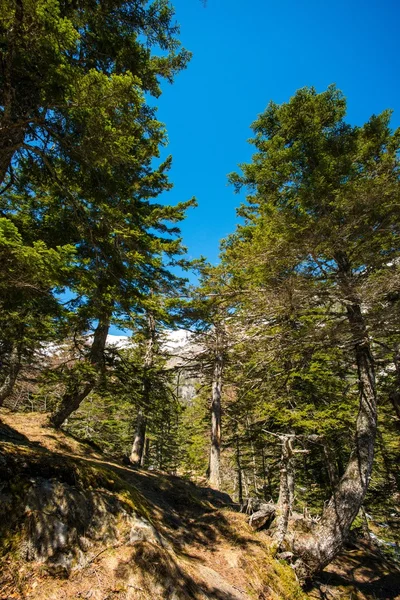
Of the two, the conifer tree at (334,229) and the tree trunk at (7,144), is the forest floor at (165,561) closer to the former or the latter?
the conifer tree at (334,229)

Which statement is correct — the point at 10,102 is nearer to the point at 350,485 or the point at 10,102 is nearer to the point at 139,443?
the point at 350,485

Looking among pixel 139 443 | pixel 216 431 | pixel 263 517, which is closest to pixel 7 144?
pixel 263 517

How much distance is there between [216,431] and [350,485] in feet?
30.0

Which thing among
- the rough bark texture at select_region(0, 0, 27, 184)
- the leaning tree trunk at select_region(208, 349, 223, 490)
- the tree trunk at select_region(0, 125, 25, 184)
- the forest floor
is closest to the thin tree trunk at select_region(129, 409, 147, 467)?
the leaning tree trunk at select_region(208, 349, 223, 490)

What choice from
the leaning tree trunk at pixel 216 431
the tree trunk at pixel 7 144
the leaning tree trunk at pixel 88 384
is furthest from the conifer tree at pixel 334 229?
the leaning tree trunk at pixel 216 431

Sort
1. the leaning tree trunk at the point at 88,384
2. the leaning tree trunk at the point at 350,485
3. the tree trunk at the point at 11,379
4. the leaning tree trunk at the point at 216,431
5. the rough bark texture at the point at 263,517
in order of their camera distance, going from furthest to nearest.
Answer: the leaning tree trunk at the point at 216,431
the tree trunk at the point at 11,379
the leaning tree trunk at the point at 88,384
the rough bark texture at the point at 263,517
the leaning tree trunk at the point at 350,485

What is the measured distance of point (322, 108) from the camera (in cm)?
933

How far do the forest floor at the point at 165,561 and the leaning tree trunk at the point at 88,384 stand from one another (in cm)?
81

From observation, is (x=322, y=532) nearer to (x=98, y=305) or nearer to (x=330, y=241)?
(x=330, y=241)

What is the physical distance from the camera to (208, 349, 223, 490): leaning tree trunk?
46.3ft

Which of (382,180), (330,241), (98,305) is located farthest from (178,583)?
(382,180)

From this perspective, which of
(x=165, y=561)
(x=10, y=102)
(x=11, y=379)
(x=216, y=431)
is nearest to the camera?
(x=165, y=561)

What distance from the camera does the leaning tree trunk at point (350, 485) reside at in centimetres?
638

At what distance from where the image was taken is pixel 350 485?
6895mm
